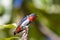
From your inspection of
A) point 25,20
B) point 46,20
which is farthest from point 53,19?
point 25,20

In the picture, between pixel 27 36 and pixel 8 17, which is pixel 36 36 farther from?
pixel 27 36

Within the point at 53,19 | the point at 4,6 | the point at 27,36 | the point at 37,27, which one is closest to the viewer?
the point at 27,36

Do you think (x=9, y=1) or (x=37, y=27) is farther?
(x=9, y=1)

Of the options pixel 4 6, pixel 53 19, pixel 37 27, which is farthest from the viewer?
pixel 4 6

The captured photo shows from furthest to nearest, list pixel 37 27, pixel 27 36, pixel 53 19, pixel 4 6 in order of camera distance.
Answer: pixel 4 6, pixel 53 19, pixel 37 27, pixel 27 36

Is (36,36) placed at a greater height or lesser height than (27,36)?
lesser

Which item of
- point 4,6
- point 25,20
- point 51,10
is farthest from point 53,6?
point 25,20

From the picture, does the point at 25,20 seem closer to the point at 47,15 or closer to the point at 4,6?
the point at 47,15

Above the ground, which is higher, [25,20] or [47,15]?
[25,20]

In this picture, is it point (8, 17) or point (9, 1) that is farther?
point (9, 1)
